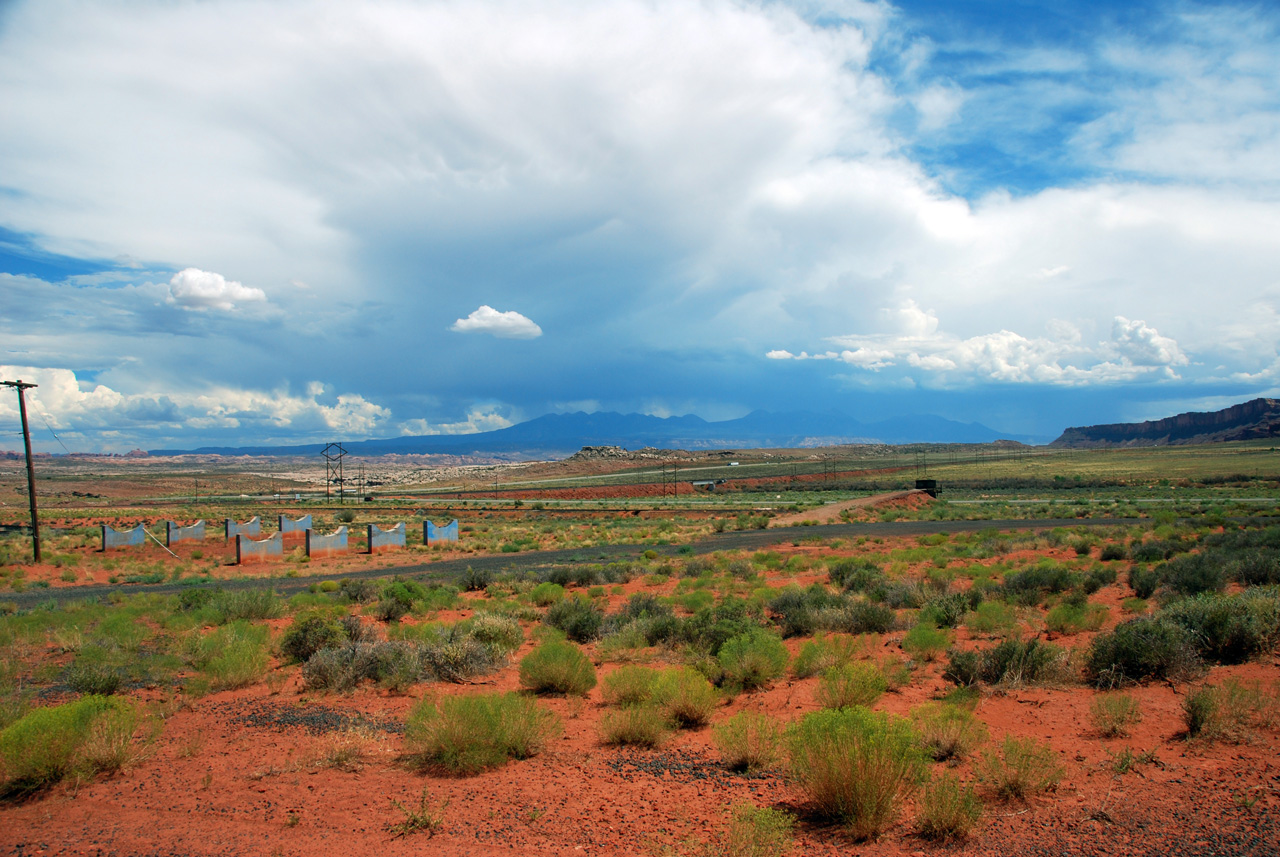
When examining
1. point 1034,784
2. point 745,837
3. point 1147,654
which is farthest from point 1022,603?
point 745,837

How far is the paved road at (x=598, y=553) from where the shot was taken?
23.7 metres

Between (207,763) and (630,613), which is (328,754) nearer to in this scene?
(207,763)

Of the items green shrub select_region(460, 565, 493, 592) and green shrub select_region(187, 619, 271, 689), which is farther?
green shrub select_region(460, 565, 493, 592)

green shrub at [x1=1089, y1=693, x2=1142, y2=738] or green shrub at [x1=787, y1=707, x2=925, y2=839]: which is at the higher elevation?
green shrub at [x1=787, y1=707, x2=925, y2=839]

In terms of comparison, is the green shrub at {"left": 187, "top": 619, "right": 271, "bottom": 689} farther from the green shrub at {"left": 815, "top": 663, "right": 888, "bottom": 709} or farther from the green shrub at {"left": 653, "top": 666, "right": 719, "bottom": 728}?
the green shrub at {"left": 815, "top": 663, "right": 888, "bottom": 709}

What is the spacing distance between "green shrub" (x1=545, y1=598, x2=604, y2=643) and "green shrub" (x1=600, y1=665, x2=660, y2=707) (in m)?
4.42

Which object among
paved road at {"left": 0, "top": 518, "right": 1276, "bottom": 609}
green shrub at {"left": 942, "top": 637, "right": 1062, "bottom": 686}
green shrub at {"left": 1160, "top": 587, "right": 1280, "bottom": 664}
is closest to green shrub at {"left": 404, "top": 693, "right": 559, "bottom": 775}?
green shrub at {"left": 942, "top": 637, "right": 1062, "bottom": 686}

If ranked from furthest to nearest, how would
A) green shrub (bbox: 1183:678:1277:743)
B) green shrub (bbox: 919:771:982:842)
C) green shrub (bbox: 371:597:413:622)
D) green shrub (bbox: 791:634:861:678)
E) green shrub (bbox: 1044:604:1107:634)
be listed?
green shrub (bbox: 371:597:413:622)
green shrub (bbox: 1044:604:1107:634)
green shrub (bbox: 791:634:861:678)
green shrub (bbox: 1183:678:1277:743)
green shrub (bbox: 919:771:982:842)

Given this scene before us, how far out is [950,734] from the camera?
7051 mm

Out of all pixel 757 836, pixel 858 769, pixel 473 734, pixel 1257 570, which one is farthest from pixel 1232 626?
pixel 473 734

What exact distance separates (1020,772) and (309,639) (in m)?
11.5

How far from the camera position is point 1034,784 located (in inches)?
235

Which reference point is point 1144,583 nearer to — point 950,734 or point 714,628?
point 714,628

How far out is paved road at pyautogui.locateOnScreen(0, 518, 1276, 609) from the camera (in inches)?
934
